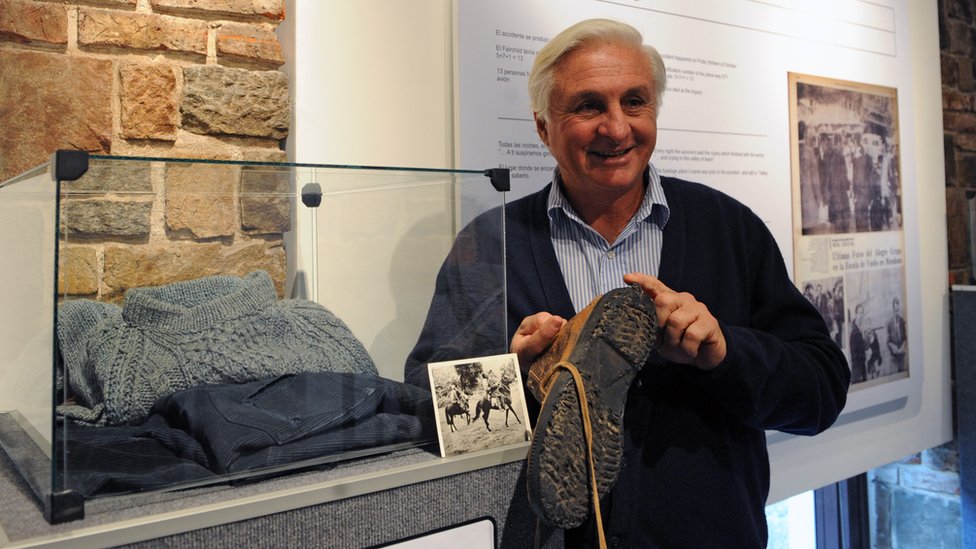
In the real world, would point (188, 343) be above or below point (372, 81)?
below

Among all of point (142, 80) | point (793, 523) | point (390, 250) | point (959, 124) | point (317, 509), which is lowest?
point (793, 523)

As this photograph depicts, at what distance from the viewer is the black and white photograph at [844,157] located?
2346mm

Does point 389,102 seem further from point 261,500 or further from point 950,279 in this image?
point 950,279

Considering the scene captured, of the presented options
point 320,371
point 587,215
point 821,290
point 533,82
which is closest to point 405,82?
point 533,82

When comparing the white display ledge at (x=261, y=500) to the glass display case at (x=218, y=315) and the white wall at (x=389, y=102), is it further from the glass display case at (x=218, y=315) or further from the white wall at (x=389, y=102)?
the white wall at (x=389, y=102)

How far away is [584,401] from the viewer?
82 cm

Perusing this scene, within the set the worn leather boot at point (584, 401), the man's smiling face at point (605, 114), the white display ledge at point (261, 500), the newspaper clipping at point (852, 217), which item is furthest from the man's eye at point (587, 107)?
the newspaper clipping at point (852, 217)

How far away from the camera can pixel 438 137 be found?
164 cm

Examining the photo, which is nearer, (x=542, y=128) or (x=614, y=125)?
(x=614, y=125)

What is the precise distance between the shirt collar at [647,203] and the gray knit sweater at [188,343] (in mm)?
600

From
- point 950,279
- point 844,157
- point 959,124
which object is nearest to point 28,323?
point 844,157

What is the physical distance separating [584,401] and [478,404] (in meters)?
0.13

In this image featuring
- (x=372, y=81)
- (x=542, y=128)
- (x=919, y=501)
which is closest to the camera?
(x=542, y=128)

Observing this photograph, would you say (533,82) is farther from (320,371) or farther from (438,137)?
(320,371)
